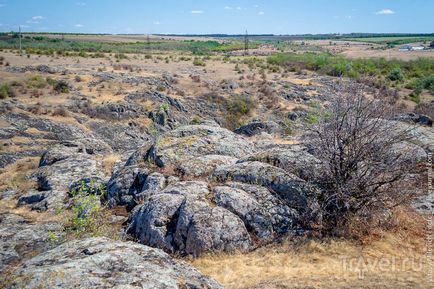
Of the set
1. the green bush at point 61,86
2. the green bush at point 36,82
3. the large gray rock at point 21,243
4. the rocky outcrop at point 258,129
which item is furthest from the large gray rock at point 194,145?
the green bush at point 36,82

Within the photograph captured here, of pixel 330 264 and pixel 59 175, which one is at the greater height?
pixel 59 175

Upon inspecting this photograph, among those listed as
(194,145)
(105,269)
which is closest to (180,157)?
(194,145)

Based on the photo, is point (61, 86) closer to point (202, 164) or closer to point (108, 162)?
point (108, 162)

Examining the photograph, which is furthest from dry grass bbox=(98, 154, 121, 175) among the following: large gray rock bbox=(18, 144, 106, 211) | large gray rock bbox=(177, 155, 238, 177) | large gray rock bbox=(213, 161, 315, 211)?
large gray rock bbox=(213, 161, 315, 211)

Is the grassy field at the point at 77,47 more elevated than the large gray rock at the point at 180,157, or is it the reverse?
the grassy field at the point at 77,47

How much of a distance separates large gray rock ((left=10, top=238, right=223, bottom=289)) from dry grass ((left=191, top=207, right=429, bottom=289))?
335 centimetres

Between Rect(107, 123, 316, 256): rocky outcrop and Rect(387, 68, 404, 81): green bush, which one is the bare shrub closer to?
Rect(107, 123, 316, 256): rocky outcrop

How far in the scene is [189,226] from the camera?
33.9 ft

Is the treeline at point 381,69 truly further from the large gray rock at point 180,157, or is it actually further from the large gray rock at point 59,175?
the large gray rock at point 59,175

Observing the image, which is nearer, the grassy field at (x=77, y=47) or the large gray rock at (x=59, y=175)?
the large gray rock at (x=59, y=175)

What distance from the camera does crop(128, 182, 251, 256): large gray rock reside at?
10.2 m

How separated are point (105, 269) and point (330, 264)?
6.37m

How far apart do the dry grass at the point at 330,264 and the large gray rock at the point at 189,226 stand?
422 mm

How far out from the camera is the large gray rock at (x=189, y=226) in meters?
10.2
